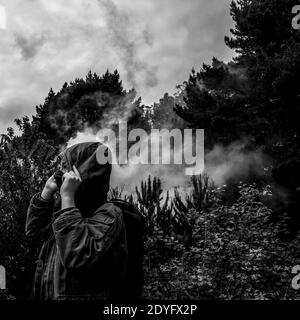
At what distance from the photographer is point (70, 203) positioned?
1785mm

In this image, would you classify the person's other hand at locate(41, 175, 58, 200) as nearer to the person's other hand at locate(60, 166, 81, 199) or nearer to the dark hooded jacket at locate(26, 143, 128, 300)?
the dark hooded jacket at locate(26, 143, 128, 300)

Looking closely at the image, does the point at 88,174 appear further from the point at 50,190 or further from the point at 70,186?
the point at 50,190

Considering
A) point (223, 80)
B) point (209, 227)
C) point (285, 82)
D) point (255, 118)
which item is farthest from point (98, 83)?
point (209, 227)

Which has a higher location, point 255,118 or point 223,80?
point 223,80

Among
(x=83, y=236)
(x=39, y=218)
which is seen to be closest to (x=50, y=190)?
(x=39, y=218)

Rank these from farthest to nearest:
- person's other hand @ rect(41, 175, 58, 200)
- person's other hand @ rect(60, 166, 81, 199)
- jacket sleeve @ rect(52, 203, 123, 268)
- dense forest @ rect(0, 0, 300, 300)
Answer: dense forest @ rect(0, 0, 300, 300) < person's other hand @ rect(41, 175, 58, 200) < person's other hand @ rect(60, 166, 81, 199) < jacket sleeve @ rect(52, 203, 123, 268)

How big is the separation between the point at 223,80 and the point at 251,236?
35.0 feet

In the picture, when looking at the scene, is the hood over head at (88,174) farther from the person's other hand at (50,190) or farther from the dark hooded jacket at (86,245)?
the person's other hand at (50,190)

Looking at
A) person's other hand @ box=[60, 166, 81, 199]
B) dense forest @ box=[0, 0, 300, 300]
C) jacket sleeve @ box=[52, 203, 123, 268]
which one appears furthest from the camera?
dense forest @ box=[0, 0, 300, 300]

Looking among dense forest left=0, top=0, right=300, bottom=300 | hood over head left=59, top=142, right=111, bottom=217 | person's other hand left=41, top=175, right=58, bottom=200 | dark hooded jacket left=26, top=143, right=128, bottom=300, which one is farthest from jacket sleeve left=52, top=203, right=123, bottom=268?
dense forest left=0, top=0, right=300, bottom=300

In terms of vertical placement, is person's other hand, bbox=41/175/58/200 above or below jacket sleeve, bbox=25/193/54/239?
above

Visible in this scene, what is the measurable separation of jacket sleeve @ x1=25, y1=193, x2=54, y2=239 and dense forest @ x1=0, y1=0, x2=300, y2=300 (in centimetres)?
716

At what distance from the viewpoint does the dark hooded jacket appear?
1666 millimetres

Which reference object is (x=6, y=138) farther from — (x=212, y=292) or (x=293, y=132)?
(x=293, y=132)
